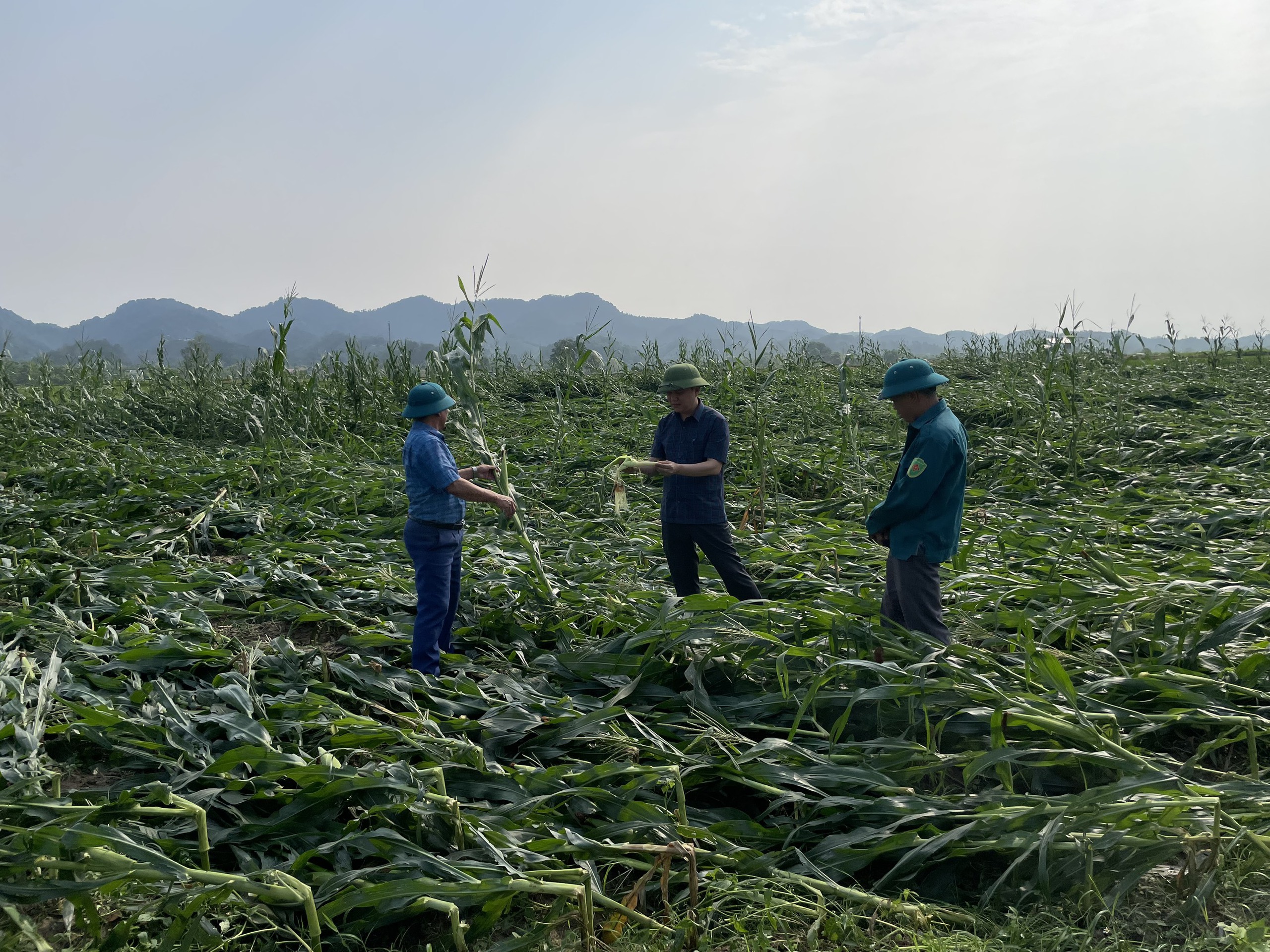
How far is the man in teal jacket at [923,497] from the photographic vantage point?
297 cm

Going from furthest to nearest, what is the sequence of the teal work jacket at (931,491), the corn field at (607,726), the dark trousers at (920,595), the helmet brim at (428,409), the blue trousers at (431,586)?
1. the helmet brim at (428,409)
2. the blue trousers at (431,586)
3. the dark trousers at (920,595)
4. the teal work jacket at (931,491)
5. the corn field at (607,726)

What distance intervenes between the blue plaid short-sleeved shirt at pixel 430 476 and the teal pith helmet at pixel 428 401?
0.06 metres

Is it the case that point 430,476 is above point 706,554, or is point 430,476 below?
above

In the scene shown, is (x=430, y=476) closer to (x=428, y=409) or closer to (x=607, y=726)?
(x=428, y=409)

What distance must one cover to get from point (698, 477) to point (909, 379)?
1303 mm

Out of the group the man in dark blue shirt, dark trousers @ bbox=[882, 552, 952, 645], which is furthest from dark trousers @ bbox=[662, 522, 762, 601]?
dark trousers @ bbox=[882, 552, 952, 645]

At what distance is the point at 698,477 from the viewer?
4.03 meters

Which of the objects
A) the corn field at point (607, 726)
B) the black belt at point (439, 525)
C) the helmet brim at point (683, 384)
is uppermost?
the helmet brim at point (683, 384)

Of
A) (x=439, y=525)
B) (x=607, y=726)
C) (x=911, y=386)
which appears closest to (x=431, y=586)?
(x=439, y=525)

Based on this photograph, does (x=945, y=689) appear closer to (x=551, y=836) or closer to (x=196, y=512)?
(x=551, y=836)

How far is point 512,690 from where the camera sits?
127 inches

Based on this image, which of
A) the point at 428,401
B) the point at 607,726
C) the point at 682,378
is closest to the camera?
the point at 607,726

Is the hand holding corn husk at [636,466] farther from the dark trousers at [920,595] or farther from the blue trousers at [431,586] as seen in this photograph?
the dark trousers at [920,595]

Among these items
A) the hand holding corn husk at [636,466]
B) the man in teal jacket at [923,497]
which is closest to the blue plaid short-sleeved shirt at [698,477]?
the hand holding corn husk at [636,466]
